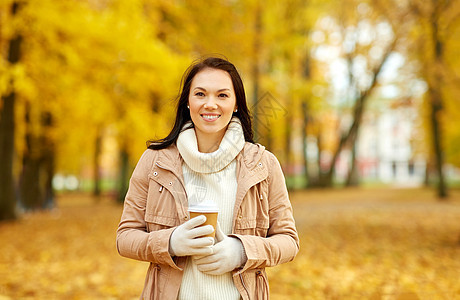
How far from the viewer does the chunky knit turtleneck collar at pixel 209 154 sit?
1.81m

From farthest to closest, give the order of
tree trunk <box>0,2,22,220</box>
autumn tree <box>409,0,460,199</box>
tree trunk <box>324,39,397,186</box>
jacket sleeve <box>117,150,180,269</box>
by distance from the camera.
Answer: tree trunk <box>324,39,397,186</box>, tree trunk <box>0,2,22,220</box>, autumn tree <box>409,0,460,199</box>, jacket sleeve <box>117,150,180,269</box>

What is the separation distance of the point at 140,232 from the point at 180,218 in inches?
7.0

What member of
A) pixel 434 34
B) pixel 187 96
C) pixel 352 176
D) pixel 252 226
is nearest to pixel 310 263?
pixel 434 34

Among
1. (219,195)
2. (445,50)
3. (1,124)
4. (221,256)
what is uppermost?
(445,50)

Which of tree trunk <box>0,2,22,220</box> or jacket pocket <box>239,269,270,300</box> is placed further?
tree trunk <box>0,2,22,220</box>

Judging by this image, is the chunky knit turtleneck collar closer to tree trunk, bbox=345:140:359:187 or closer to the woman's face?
the woman's face

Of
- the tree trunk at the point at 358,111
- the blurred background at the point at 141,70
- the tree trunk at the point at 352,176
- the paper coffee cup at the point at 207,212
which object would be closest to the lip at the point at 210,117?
the paper coffee cup at the point at 207,212

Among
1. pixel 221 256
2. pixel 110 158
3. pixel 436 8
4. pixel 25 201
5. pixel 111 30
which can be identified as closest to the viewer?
pixel 221 256

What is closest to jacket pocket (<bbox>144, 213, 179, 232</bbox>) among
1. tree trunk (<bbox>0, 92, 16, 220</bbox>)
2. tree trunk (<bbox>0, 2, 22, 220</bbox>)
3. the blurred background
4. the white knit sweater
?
the white knit sweater

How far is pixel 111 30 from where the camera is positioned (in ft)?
30.2

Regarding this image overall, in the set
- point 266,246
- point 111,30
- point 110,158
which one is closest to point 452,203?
point 111,30

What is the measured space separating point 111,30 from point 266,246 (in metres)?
8.41

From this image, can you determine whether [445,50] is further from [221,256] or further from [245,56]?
[221,256]

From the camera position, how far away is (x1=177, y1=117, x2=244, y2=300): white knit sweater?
1785 mm
